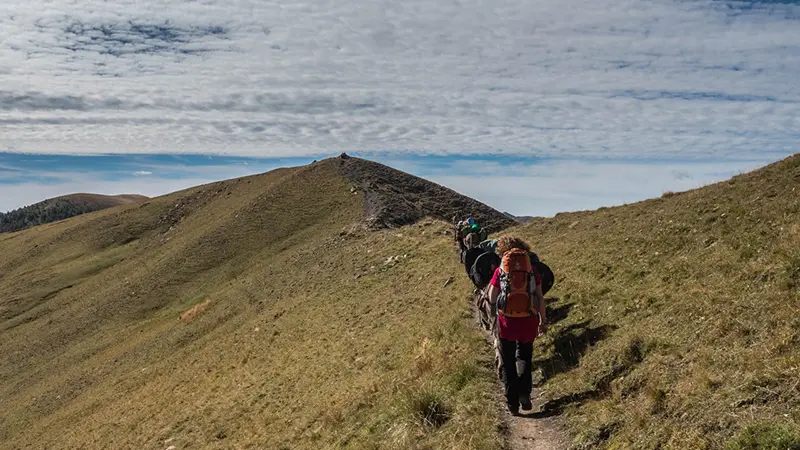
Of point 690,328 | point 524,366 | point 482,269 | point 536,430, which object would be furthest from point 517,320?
point 482,269

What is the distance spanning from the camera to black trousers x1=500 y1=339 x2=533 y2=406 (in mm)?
9570

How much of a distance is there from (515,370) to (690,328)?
3316 millimetres

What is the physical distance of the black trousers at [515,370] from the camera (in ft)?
31.4

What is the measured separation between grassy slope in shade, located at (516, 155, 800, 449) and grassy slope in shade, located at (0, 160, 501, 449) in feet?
6.67

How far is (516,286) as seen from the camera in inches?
376

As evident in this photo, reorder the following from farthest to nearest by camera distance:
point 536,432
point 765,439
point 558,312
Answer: point 558,312 → point 536,432 → point 765,439

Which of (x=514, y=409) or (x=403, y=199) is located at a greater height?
(x=403, y=199)

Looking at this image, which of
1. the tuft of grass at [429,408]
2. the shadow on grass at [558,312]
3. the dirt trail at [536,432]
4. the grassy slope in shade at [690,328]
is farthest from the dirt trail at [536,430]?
the shadow on grass at [558,312]

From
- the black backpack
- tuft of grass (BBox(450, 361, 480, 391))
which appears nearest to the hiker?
tuft of grass (BBox(450, 361, 480, 391))

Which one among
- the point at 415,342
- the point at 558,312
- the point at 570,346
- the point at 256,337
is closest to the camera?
the point at 570,346

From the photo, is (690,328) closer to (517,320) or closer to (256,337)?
(517,320)

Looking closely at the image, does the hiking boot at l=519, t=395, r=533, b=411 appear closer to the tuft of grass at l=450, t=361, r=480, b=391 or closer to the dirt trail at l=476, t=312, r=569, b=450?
the dirt trail at l=476, t=312, r=569, b=450

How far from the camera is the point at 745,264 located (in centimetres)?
1129

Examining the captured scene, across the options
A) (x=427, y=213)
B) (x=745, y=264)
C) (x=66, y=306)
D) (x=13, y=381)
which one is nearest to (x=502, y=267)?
(x=745, y=264)
